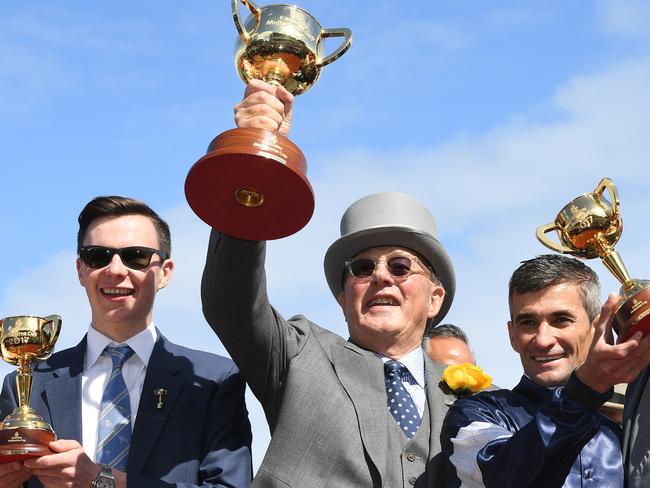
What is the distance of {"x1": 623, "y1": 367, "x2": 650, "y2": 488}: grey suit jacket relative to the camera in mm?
4664

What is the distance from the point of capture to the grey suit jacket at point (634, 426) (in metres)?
4.66

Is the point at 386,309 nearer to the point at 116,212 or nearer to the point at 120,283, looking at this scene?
the point at 120,283

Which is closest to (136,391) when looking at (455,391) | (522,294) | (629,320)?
(455,391)

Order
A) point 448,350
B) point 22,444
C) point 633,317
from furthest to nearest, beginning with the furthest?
point 448,350 < point 22,444 < point 633,317

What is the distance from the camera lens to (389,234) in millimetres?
6258

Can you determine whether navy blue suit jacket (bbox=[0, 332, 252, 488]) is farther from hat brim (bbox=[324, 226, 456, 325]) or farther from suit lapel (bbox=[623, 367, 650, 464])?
suit lapel (bbox=[623, 367, 650, 464])

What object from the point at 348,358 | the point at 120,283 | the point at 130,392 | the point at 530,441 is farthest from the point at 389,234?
the point at 530,441

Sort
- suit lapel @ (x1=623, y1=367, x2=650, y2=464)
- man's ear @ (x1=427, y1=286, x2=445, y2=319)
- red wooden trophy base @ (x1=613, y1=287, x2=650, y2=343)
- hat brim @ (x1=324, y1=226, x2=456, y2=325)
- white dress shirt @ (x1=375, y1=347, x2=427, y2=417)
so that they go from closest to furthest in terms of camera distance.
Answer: red wooden trophy base @ (x1=613, y1=287, x2=650, y2=343), suit lapel @ (x1=623, y1=367, x2=650, y2=464), white dress shirt @ (x1=375, y1=347, x2=427, y2=417), hat brim @ (x1=324, y1=226, x2=456, y2=325), man's ear @ (x1=427, y1=286, x2=445, y2=319)

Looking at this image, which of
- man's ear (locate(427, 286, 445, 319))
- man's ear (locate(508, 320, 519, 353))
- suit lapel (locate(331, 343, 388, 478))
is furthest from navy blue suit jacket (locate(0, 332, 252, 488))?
man's ear (locate(508, 320, 519, 353))

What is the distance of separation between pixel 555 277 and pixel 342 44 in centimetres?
161

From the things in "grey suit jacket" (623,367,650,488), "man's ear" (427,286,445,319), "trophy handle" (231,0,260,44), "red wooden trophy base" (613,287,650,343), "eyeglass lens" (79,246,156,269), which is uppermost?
"trophy handle" (231,0,260,44)

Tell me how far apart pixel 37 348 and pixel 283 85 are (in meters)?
1.78

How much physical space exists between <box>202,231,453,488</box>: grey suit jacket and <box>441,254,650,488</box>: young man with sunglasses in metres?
0.36

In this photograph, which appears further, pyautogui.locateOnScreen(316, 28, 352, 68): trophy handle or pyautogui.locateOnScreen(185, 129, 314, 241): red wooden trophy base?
pyautogui.locateOnScreen(316, 28, 352, 68): trophy handle
